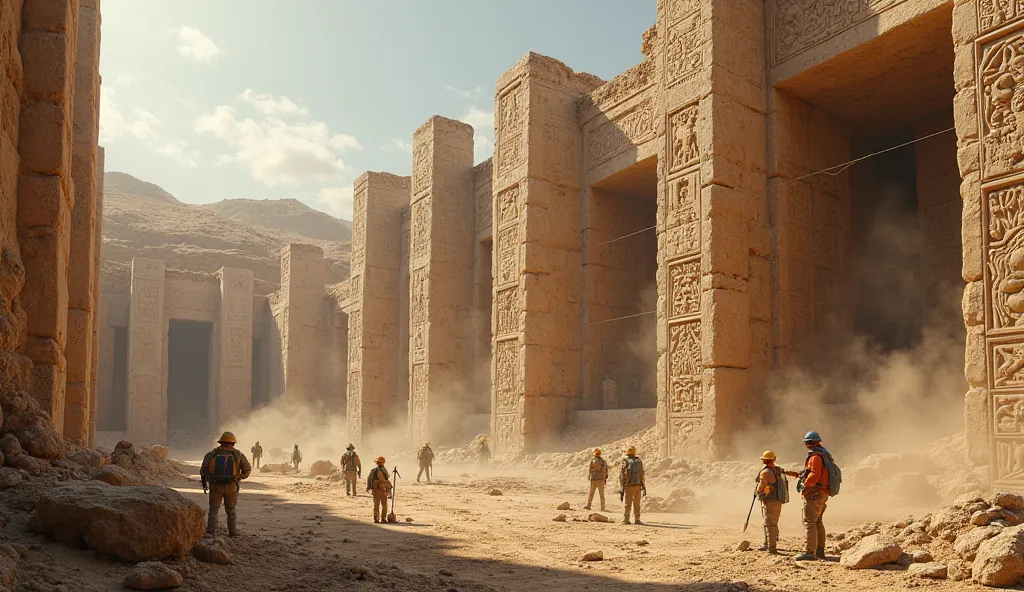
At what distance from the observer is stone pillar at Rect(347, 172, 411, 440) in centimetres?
2894

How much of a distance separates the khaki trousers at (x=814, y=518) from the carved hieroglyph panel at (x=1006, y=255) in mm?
4666

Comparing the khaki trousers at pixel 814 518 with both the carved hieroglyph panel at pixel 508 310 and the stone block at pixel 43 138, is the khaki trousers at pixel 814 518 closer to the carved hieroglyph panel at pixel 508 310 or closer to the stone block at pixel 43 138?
the stone block at pixel 43 138

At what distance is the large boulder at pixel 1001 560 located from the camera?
577cm

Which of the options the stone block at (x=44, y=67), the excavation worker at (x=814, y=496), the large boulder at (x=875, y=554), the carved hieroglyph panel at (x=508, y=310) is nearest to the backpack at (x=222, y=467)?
the stone block at (x=44, y=67)

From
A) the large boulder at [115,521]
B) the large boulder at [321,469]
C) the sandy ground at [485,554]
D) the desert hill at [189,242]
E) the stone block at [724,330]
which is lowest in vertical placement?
the large boulder at [321,469]

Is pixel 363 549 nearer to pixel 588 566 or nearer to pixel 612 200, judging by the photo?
pixel 588 566

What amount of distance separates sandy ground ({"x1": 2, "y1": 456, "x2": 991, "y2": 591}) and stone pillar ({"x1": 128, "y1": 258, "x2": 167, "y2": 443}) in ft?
77.3

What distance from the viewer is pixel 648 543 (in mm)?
8719

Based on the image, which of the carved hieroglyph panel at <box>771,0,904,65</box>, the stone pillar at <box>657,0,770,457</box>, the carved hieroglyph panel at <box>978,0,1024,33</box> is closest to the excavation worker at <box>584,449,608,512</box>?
the stone pillar at <box>657,0,770,457</box>

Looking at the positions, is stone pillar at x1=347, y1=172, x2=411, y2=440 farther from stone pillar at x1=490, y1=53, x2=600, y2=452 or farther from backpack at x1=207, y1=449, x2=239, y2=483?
backpack at x1=207, y1=449, x2=239, y2=483

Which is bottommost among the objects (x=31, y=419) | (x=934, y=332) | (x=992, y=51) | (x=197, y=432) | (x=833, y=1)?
(x=197, y=432)

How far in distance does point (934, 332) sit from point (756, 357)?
358cm

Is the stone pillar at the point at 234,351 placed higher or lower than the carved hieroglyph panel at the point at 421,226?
lower

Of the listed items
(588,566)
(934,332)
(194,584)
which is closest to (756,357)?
(934,332)
